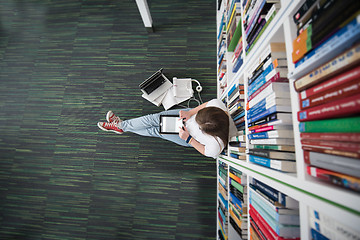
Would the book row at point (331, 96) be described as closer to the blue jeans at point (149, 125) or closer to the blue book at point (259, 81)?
the blue book at point (259, 81)

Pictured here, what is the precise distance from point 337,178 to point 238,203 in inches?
35.1

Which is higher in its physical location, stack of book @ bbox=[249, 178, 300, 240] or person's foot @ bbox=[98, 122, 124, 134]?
person's foot @ bbox=[98, 122, 124, 134]

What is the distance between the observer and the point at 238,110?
1.22 metres

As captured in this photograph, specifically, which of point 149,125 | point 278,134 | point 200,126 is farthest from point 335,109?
point 149,125

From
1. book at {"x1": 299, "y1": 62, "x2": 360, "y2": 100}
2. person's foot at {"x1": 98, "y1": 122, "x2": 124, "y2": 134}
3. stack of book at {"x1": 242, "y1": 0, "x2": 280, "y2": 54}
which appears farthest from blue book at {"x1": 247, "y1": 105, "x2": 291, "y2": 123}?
person's foot at {"x1": 98, "y1": 122, "x2": 124, "y2": 134}

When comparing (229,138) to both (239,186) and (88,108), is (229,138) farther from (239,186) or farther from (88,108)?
(88,108)

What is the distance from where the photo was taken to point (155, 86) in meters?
2.07

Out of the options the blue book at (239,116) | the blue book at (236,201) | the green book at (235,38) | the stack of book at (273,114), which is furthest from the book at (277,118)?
the green book at (235,38)

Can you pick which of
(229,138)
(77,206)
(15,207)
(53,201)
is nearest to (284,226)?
(229,138)

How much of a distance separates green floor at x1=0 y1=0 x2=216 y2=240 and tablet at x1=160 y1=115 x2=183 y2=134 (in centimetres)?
A: 55

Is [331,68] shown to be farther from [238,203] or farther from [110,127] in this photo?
[110,127]

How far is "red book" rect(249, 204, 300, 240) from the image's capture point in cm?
75

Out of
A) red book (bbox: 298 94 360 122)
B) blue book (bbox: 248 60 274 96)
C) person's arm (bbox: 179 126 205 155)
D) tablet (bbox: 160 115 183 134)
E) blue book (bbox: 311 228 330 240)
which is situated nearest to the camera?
red book (bbox: 298 94 360 122)

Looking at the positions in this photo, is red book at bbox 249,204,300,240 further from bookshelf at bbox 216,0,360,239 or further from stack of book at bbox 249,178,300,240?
bookshelf at bbox 216,0,360,239
